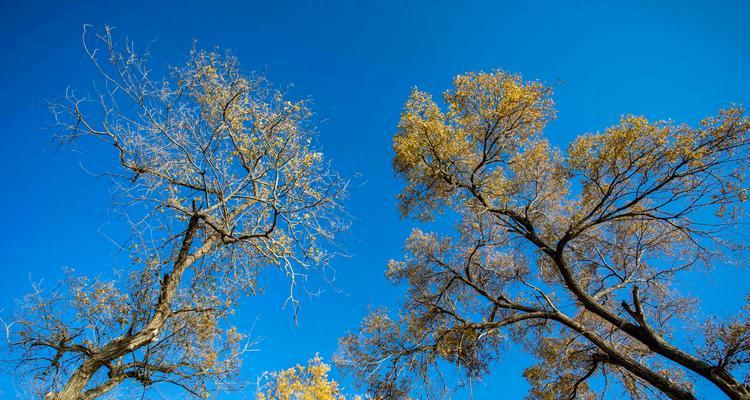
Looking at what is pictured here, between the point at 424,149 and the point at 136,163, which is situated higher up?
the point at 424,149

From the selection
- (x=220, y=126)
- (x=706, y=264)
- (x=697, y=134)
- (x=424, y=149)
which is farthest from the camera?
(x=424, y=149)

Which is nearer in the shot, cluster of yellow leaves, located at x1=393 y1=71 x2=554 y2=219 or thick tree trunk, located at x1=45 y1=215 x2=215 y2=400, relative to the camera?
thick tree trunk, located at x1=45 y1=215 x2=215 y2=400

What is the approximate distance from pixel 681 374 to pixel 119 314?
507 inches

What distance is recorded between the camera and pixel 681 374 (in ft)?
33.4

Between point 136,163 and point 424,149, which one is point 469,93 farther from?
point 136,163

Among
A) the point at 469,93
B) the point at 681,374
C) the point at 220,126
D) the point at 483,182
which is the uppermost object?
the point at 469,93

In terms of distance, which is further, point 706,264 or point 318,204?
point 706,264

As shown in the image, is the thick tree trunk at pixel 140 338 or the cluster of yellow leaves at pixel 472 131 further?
the cluster of yellow leaves at pixel 472 131

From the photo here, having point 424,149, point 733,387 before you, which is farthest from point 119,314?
point 733,387

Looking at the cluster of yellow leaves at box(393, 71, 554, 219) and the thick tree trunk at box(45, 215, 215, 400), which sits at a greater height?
the cluster of yellow leaves at box(393, 71, 554, 219)

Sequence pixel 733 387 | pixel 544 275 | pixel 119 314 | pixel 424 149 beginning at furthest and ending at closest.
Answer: pixel 544 275 < pixel 424 149 < pixel 119 314 < pixel 733 387

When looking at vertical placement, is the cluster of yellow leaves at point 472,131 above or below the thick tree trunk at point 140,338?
above

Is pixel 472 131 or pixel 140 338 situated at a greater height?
pixel 472 131

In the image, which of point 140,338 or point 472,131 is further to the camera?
point 472,131
